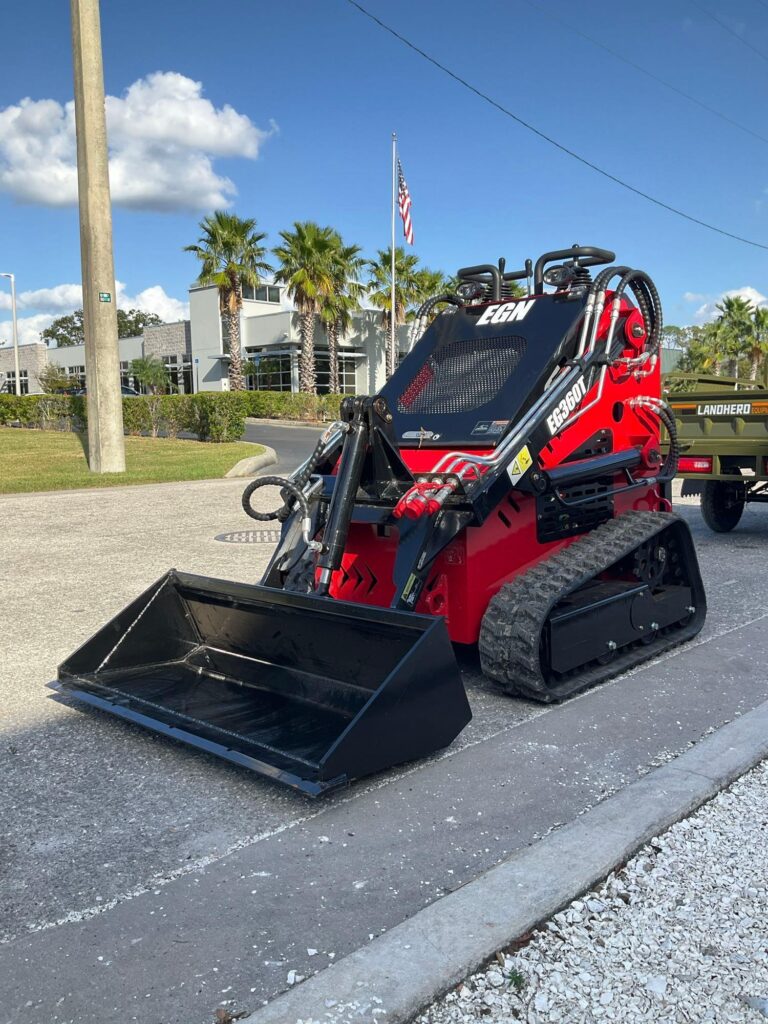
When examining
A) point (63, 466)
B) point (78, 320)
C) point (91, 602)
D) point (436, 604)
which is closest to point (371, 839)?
point (436, 604)

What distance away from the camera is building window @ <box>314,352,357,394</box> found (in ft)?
160

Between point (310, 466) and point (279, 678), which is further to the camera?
point (310, 466)

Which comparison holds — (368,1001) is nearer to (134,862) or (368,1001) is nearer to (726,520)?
(134,862)

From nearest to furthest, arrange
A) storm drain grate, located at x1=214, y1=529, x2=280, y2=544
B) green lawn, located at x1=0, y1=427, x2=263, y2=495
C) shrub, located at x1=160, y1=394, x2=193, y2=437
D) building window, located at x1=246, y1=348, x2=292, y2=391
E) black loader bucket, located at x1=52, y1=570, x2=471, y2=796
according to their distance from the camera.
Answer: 1. black loader bucket, located at x1=52, y1=570, x2=471, y2=796
2. storm drain grate, located at x1=214, y1=529, x2=280, y2=544
3. green lawn, located at x1=0, y1=427, x2=263, y2=495
4. shrub, located at x1=160, y1=394, x2=193, y2=437
5. building window, located at x1=246, y1=348, x2=292, y2=391

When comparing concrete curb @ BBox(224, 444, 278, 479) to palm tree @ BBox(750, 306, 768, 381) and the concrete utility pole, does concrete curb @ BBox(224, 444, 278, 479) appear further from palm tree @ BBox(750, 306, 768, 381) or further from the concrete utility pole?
palm tree @ BBox(750, 306, 768, 381)

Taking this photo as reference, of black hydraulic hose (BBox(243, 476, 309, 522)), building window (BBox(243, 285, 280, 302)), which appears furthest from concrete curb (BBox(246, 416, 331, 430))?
black hydraulic hose (BBox(243, 476, 309, 522))

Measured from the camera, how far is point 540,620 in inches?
176

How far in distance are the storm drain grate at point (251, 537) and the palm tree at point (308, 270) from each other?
32.1m

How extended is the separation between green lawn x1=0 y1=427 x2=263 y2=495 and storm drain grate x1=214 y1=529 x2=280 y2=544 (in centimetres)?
559

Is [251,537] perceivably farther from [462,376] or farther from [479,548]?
[479,548]

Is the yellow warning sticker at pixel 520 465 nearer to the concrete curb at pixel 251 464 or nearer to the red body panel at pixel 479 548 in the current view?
the red body panel at pixel 479 548

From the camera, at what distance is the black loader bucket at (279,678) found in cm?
354

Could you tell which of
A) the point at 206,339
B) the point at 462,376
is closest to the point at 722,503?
the point at 462,376

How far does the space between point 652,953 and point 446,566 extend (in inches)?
96.2
